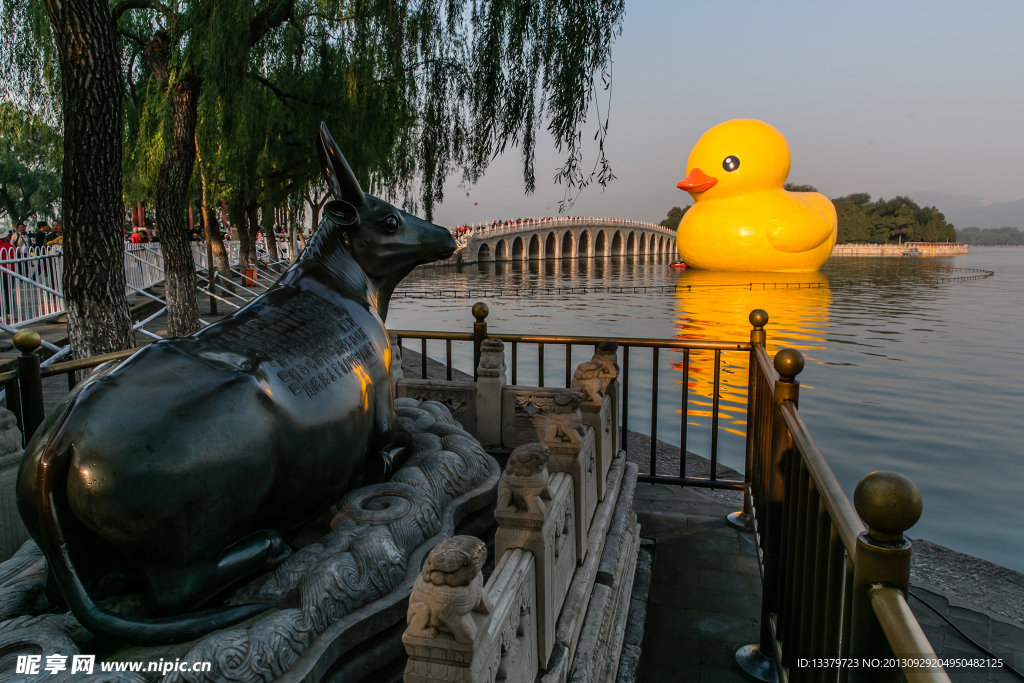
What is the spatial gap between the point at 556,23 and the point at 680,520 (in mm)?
3278

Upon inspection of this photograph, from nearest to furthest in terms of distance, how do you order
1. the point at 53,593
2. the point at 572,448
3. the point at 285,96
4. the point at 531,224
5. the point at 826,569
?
the point at 826,569 < the point at 53,593 < the point at 572,448 < the point at 285,96 < the point at 531,224

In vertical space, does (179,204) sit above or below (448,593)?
above

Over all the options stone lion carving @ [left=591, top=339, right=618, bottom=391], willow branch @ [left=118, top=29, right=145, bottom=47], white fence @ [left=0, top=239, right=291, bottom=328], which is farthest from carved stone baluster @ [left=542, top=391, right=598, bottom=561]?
willow branch @ [left=118, top=29, right=145, bottom=47]

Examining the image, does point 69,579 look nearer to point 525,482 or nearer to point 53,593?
point 53,593

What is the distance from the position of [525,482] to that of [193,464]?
107 cm

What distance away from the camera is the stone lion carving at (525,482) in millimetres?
2072

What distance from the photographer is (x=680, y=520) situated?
4.34m

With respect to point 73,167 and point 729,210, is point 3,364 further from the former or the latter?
point 729,210

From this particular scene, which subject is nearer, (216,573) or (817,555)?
(817,555)

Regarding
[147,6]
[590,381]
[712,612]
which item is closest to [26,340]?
[590,381]

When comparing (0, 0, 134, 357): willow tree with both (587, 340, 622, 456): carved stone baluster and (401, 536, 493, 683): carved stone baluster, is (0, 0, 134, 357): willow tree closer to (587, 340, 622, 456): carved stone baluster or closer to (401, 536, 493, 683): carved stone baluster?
(587, 340, 622, 456): carved stone baluster

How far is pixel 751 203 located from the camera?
81.7ft

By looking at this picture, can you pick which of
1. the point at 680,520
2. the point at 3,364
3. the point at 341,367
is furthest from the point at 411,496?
the point at 3,364

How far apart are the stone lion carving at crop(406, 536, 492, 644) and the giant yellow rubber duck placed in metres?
25.5
